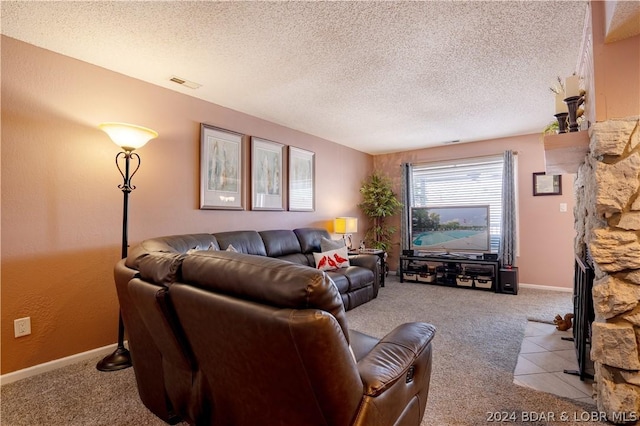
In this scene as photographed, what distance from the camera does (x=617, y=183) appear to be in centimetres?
158

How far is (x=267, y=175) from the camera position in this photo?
3.99 meters

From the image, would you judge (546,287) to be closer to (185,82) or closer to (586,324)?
(586,324)

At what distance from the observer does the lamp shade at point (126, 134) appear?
7.25ft

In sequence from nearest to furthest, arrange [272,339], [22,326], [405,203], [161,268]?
[272,339] → [161,268] → [22,326] → [405,203]

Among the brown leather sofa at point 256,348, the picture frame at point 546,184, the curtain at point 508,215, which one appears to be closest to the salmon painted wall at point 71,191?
the brown leather sofa at point 256,348

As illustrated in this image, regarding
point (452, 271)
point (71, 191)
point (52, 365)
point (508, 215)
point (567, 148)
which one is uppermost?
point (567, 148)

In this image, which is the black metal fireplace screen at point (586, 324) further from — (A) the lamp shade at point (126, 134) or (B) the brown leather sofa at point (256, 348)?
(A) the lamp shade at point (126, 134)

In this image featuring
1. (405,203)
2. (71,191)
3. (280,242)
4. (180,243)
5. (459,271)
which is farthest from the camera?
(405,203)

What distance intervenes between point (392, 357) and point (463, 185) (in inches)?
188

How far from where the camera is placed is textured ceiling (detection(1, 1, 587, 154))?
6.26ft

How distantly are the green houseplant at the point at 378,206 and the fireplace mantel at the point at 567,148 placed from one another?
3363mm

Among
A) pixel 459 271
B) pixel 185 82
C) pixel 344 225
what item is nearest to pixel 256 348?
pixel 185 82

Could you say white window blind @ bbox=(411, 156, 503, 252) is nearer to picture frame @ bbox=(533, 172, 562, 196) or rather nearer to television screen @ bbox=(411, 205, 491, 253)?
television screen @ bbox=(411, 205, 491, 253)

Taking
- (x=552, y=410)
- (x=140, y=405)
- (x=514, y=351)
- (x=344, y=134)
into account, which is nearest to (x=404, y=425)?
(x=552, y=410)
